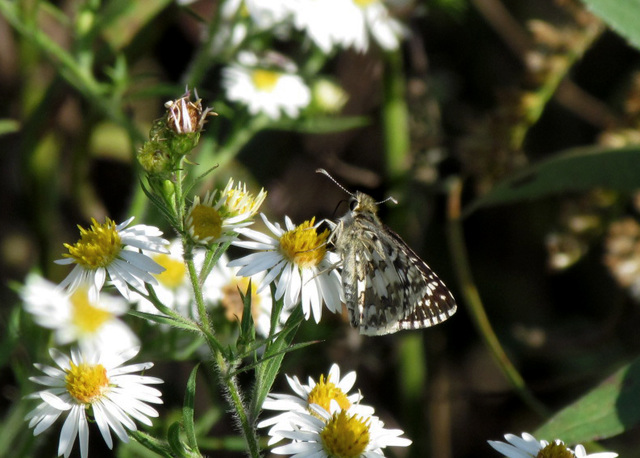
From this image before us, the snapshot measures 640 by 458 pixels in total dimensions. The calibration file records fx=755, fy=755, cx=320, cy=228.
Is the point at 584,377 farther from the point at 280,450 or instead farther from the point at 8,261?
the point at 8,261

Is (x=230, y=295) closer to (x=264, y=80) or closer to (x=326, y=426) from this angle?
(x=326, y=426)

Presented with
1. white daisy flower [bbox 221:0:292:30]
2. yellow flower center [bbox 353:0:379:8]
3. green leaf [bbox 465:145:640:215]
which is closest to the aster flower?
white daisy flower [bbox 221:0:292:30]

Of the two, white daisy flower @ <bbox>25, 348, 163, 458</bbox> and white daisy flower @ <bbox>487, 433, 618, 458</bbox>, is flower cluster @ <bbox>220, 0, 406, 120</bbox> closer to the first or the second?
white daisy flower @ <bbox>25, 348, 163, 458</bbox>

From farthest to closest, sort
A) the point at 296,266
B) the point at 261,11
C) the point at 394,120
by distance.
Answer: the point at 394,120, the point at 261,11, the point at 296,266

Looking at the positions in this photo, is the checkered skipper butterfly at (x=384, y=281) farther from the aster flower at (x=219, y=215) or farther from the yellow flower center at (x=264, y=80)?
the yellow flower center at (x=264, y=80)

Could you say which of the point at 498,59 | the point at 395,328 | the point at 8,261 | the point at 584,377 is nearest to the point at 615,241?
the point at 584,377

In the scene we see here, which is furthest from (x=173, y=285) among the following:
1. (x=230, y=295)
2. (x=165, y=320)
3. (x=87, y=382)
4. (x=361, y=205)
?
(x=165, y=320)

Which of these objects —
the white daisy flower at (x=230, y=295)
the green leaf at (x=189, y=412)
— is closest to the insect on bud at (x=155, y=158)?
the green leaf at (x=189, y=412)
